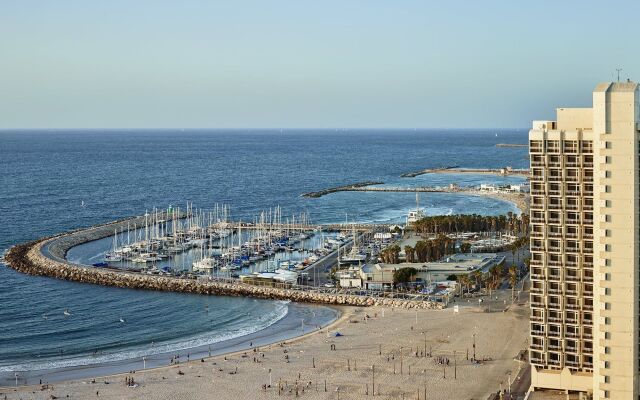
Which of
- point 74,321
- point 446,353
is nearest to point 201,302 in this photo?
point 74,321

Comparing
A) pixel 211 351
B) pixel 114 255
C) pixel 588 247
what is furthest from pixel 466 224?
pixel 588 247

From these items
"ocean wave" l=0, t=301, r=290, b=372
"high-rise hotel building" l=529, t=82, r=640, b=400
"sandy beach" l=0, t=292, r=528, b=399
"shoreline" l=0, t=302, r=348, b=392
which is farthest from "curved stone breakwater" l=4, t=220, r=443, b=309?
"high-rise hotel building" l=529, t=82, r=640, b=400

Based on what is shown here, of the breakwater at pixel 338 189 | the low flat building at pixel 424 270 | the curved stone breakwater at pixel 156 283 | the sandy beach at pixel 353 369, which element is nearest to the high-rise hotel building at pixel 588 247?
the sandy beach at pixel 353 369

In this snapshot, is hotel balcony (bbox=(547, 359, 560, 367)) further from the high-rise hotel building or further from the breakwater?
the breakwater

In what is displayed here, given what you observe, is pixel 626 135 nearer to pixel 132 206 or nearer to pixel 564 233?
pixel 564 233

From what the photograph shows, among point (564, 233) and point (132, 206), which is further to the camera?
point (132, 206)

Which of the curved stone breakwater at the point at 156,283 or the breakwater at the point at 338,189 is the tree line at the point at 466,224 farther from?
the breakwater at the point at 338,189
